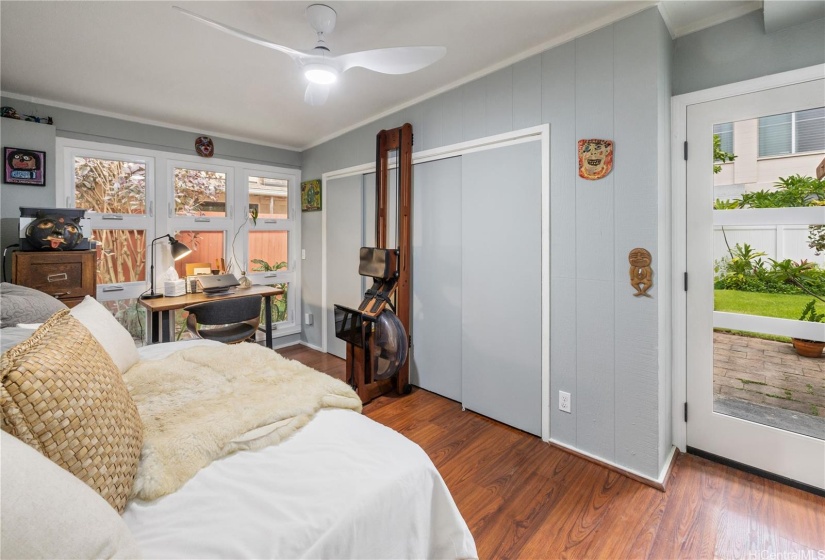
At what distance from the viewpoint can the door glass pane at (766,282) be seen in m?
1.88

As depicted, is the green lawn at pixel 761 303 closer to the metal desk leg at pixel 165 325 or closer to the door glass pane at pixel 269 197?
the metal desk leg at pixel 165 325

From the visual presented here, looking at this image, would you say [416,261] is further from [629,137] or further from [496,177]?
[629,137]

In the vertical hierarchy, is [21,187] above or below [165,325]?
above

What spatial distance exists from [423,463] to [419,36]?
7.23 feet

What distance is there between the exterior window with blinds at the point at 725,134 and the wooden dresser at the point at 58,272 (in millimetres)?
4149

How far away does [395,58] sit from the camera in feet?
5.76

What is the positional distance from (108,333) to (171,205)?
2539 mm

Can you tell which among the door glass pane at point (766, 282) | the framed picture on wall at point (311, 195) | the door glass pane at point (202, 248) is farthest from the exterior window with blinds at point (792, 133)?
the door glass pane at point (202, 248)

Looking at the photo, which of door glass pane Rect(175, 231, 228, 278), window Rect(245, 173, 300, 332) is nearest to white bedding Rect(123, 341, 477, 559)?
door glass pane Rect(175, 231, 228, 278)

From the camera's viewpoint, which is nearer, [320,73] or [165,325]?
[320,73]

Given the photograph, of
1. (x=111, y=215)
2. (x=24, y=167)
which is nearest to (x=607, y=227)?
(x=111, y=215)

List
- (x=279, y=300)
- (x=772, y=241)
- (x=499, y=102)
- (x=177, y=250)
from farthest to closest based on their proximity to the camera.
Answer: (x=279, y=300), (x=177, y=250), (x=499, y=102), (x=772, y=241)

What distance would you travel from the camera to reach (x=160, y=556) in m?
0.74

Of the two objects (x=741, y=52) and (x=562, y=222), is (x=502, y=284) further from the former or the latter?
(x=741, y=52)
